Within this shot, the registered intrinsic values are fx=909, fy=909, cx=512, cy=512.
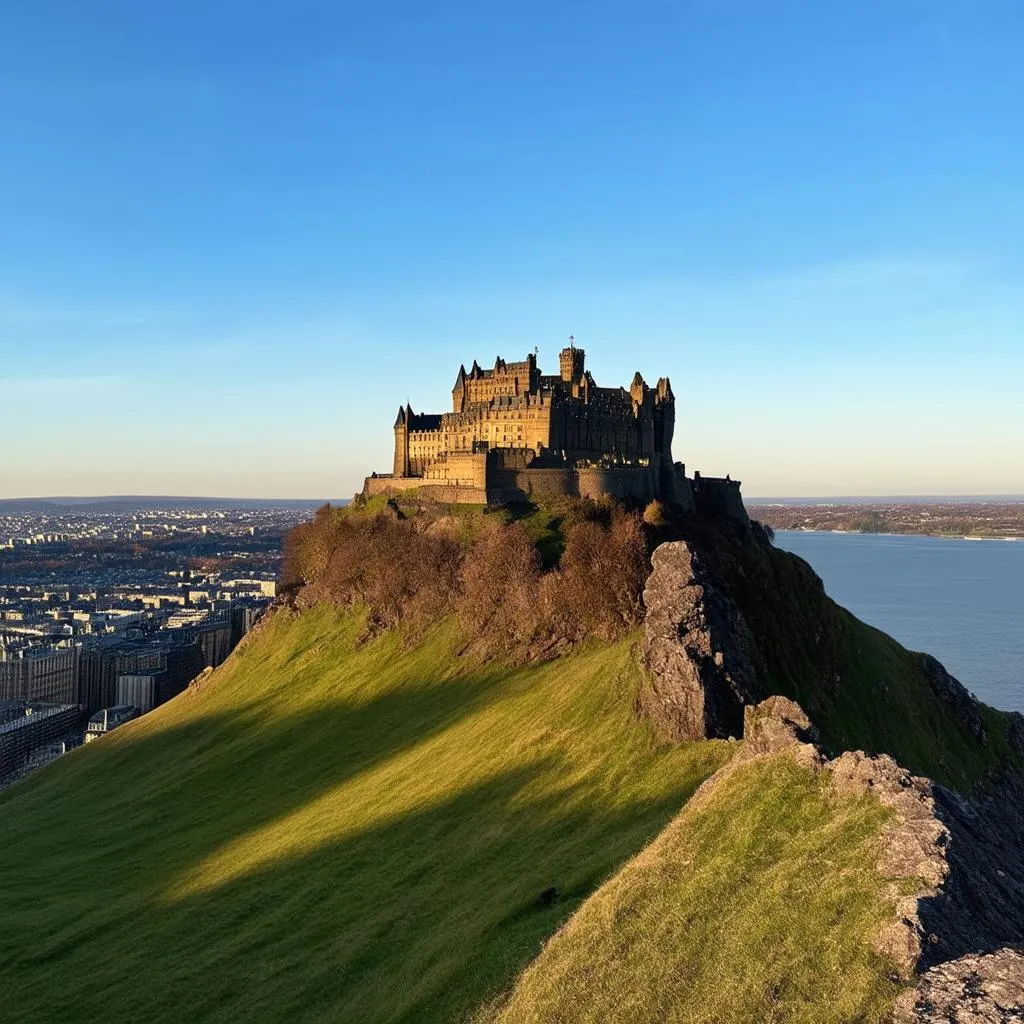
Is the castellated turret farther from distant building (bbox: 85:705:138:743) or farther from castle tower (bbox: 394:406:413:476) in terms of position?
distant building (bbox: 85:705:138:743)

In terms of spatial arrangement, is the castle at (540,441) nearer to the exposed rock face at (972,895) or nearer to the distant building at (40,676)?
the exposed rock face at (972,895)

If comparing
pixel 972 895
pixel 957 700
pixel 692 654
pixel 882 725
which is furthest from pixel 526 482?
pixel 972 895

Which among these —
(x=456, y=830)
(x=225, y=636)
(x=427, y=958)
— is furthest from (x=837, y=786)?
(x=225, y=636)

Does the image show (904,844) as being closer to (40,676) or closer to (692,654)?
(692,654)

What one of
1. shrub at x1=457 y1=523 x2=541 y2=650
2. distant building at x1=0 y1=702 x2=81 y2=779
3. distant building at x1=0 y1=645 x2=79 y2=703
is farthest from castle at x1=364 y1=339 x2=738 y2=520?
distant building at x1=0 y1=645 x2=79 y2=703

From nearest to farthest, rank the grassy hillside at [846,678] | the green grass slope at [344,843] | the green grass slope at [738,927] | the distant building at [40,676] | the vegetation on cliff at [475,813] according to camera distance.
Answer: the green grass slope at [738,927]
the vegetation on cliff at [475,813]
the green grass slope at [344,843]
the grassy hillside at [846,678]
the distant building at [40,676]

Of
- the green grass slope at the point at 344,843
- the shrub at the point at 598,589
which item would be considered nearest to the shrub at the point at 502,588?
the shrub at the point at 598,589
